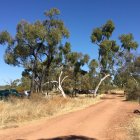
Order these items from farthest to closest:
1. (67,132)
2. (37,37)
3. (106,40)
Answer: (106,40)
(37,37)
(67,132)

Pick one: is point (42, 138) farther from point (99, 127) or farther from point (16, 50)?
point (16, 50)

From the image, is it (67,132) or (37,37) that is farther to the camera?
(37,37)

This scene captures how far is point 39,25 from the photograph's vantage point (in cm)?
4225

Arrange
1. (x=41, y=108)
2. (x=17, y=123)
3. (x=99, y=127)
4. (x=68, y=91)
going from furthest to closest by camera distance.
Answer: (x=68, y=91) < (x=41, y=108) < (x=17, y=123) < (x=99, y=127)

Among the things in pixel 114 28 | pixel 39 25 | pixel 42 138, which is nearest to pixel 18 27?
pixel 39 25

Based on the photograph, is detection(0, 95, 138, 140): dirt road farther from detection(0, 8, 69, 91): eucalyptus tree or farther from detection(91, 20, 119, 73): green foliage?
detection(91, 20, 119, 73): green foliage

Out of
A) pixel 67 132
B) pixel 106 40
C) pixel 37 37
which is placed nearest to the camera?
pixel 67 132

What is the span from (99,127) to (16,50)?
96.2 ft

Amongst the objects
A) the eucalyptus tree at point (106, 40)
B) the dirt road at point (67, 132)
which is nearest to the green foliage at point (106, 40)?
the eucalyptus tree at point (106, 40)

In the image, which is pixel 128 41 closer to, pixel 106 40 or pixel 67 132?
pixel 106 40

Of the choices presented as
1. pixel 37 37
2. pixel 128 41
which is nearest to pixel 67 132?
pixel 37 37

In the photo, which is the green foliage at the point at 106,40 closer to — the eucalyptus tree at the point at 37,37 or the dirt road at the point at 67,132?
the eucalyptus tree at the point at 37,37

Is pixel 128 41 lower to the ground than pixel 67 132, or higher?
higher

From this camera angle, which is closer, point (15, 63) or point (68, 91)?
point (15, 63)
